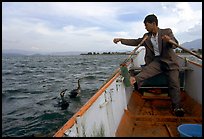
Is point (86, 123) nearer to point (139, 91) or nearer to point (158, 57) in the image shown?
point (158, 57)

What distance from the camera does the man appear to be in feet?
18.2

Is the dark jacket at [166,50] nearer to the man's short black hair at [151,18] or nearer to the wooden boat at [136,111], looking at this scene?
the man's short black hair at [151,18]

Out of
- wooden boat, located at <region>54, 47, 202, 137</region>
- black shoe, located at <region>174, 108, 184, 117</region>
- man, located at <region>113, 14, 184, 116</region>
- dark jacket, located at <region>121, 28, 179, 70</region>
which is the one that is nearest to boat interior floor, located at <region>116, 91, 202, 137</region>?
wooden boat, located at <region>54, 47, 202, 137</region>

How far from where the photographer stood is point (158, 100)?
7.23 m

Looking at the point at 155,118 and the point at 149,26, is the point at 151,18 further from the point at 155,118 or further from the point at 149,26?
the point at 155,118

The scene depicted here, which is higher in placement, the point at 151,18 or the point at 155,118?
the point at 151,18

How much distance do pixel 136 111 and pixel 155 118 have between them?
34.4 inches

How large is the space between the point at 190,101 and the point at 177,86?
1213mm

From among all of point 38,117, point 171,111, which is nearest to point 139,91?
point 171,111

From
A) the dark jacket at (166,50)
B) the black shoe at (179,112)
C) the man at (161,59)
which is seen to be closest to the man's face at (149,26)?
the man at (161,59)

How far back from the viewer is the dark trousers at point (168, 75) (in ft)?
18.6

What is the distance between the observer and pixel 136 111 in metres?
6.42

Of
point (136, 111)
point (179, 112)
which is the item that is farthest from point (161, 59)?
point (136, 111)

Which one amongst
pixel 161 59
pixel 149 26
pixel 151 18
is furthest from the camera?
pixel 161 59
